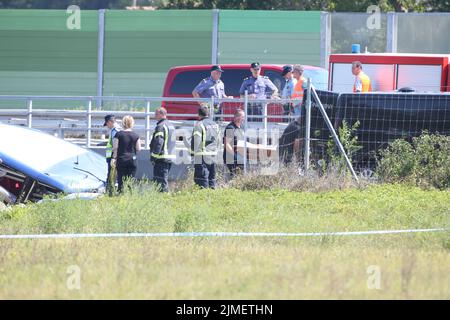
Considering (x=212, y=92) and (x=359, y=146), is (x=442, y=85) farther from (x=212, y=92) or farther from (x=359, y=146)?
(x=212, y=92)

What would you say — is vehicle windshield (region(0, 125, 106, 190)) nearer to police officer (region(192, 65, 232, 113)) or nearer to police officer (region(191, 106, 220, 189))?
police officer (region(191, 106, 220, 189))

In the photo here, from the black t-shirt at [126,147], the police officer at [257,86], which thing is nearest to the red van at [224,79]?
the police officer at [257,86]

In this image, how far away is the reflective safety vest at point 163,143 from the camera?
1529 centimetres

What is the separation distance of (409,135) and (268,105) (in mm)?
3116

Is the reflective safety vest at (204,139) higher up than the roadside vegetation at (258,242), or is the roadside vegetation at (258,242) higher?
the reflective safety vest at (204,139)

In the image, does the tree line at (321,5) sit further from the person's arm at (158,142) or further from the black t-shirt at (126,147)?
the black t-shirt at (126,147)

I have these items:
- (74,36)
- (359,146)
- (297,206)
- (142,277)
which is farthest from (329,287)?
(74,36)

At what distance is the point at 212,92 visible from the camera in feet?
60.1

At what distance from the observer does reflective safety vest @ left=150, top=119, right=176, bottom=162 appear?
15289 mm

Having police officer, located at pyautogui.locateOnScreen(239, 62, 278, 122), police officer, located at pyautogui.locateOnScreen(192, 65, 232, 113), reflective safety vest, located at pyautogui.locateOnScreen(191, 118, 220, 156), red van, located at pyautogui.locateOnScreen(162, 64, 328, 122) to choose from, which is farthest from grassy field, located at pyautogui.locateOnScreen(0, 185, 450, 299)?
red van, located at pyautogui.locateOnScreen(162, 64, 328, 122)

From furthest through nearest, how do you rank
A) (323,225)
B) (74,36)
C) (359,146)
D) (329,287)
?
(74,36)
(359,146)
(323,225)
(329,287)

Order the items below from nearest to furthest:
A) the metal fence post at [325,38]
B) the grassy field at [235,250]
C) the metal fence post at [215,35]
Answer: the grassy field at [235,250] → the metal fence post at [325,38] → the metal fence post at [215,35]

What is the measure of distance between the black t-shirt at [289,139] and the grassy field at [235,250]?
6.15 ft
